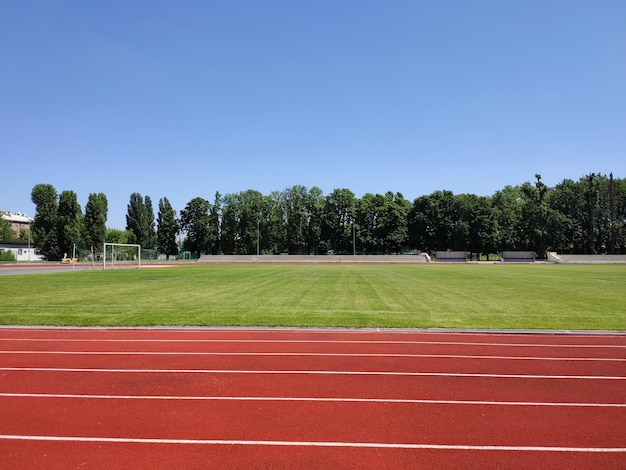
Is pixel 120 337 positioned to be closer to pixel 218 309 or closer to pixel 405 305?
pixel 218 309

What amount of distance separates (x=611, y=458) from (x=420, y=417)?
210 centimetres

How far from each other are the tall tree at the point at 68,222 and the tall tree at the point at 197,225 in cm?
2303

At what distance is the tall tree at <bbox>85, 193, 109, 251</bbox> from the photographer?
265 ft

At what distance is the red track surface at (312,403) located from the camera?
15.0 ft

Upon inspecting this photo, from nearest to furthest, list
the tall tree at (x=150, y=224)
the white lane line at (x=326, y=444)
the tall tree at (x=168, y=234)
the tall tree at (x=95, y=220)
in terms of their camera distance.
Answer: the white lane line at (x=326, y=444)
the tall tree at (x=95, y=220)
the tall tree at (x=168, y=234)
the tall tree at (x=150, y=224)

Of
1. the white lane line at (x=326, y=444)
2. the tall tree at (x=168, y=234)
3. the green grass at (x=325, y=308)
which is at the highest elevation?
the tall tree at (x=168, y=234)

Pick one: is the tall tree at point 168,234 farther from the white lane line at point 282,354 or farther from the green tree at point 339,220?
the white lane line at point 282,354

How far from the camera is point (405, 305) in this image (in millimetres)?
16078

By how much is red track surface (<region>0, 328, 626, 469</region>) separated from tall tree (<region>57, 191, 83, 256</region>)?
7497 centimetres

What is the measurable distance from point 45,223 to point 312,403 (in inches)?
3366

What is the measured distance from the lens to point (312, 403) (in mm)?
Answer: 6090

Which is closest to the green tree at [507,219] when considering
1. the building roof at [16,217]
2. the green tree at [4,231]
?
the green tree at [4,231]

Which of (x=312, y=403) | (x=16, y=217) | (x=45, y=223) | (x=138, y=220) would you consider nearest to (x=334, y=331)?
(x=312, y=403)

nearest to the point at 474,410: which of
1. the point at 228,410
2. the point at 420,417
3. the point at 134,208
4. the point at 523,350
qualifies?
the point at 420,417
